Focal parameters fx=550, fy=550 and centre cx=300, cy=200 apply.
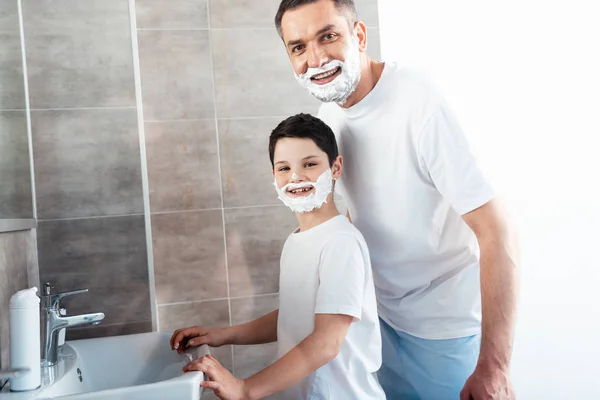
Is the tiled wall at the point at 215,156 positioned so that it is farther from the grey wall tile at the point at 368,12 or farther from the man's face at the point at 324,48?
the man's face at the point at 324,48

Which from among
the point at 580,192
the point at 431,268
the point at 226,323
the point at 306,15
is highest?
the point at 306,15

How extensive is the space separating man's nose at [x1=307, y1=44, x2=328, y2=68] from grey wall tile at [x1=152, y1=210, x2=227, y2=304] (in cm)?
69

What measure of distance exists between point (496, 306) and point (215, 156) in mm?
993

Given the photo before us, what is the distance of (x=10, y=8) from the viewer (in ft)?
4.78

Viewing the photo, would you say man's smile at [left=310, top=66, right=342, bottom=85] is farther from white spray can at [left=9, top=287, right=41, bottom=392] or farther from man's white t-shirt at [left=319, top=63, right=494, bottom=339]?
white spray can at [left=9, top=287, right=41, bottom=392]

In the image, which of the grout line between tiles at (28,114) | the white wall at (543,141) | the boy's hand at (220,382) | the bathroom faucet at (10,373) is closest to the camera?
the bathroom faucet at (10,373)

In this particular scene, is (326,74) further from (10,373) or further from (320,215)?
(10,373)

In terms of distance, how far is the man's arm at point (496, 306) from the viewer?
1067 millimetres

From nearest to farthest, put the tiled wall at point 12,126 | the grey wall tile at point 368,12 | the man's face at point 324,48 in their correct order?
1. the man's face at point 324,48
2. the tiled wall at point 12,126
3. the grey wall tile at point 368,12

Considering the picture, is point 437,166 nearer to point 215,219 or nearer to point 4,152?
point 215,219

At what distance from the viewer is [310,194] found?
3.92ft

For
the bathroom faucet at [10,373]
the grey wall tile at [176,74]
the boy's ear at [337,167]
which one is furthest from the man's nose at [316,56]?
the bathroom faucet at [10,373]

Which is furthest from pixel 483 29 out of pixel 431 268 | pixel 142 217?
pixel 142 217

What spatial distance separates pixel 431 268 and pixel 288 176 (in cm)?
40
